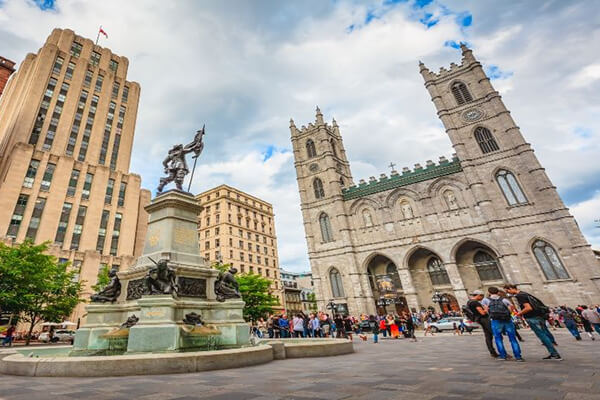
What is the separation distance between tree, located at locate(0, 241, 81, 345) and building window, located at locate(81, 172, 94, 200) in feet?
59.9

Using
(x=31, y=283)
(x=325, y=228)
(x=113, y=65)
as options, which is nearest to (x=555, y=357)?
(x=31, y=283)

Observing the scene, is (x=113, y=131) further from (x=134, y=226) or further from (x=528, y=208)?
(x=528, y=208)

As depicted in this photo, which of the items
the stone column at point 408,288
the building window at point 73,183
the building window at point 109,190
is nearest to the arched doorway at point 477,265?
the stone column at point 408,288

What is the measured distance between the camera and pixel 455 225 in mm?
36875

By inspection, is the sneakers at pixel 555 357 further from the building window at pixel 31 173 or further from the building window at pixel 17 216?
the building window at pixel 31 173

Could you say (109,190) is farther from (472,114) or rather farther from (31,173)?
(472,114)

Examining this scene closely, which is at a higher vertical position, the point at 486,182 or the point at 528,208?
the point at 486,182

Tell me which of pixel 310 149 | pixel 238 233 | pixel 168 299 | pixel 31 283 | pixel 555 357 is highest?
pixel 310 149

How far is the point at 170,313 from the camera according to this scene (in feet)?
23.9

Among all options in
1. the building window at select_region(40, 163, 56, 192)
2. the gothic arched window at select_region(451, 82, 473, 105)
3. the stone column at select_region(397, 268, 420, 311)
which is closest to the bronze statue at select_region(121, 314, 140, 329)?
the stone column at select_region(397, 268, 420, 311)

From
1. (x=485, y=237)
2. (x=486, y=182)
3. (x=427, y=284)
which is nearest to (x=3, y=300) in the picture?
(x=427, y=284)

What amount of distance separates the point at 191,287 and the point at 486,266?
37.1 m

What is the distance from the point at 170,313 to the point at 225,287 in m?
2.06

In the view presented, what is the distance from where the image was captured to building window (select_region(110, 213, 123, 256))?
41.5 meters
